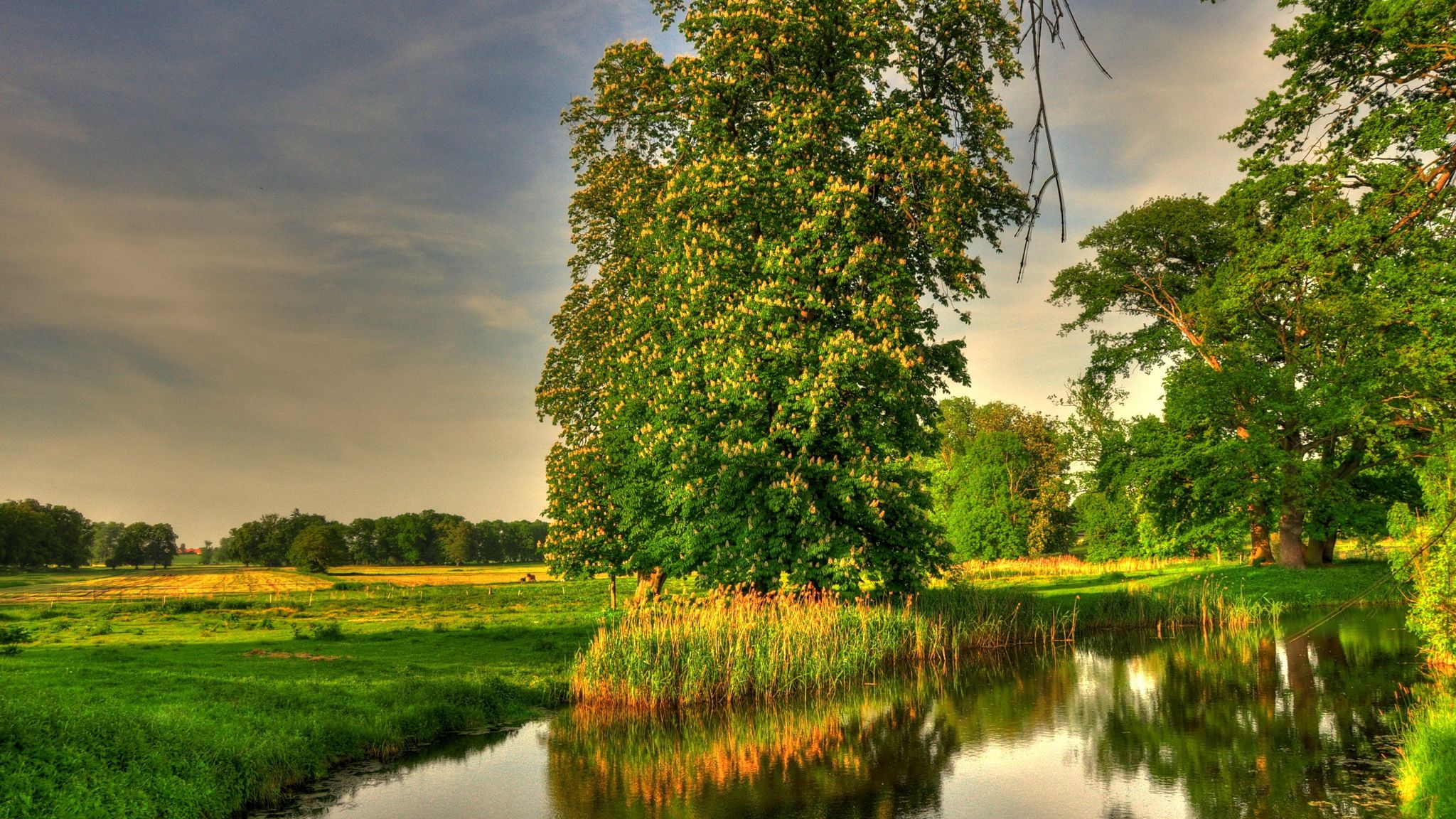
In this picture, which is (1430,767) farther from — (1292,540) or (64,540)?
(64,540)

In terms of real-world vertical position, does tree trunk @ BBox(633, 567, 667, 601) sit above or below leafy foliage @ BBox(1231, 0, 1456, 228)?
below

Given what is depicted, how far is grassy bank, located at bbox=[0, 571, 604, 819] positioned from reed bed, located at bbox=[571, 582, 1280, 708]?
2.09 m

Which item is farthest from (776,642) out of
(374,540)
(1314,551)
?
(374,540)

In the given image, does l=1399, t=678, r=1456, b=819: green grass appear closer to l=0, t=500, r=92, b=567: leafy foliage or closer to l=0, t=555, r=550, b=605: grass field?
l=0, t=555, r=550, b=605: grass field

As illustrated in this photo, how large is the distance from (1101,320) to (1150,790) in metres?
39.9

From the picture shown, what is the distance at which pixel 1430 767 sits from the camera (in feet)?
35.3

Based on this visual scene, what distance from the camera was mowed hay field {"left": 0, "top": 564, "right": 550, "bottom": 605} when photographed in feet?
238

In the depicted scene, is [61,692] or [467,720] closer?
[61,692]

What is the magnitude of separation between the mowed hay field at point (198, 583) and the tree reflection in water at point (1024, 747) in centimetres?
5389

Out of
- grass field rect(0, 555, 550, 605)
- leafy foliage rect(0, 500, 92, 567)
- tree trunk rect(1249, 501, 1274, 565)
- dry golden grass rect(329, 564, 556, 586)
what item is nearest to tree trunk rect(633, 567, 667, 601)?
tree trunk rect(1249, 501, 1274, 565)

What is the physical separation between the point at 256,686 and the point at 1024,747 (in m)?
14.8

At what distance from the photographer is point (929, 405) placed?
2492 centimetres

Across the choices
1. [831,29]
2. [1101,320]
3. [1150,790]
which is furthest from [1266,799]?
[1101,320]

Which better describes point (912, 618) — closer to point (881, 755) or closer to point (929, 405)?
point (929, 405)
